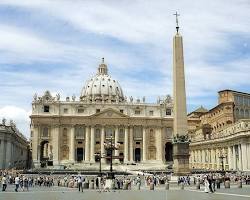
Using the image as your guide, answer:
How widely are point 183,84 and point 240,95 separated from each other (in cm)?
4874

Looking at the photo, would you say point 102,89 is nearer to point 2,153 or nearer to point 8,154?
point 8,154

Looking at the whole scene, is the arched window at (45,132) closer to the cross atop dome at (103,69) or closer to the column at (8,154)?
the column at (8,154)

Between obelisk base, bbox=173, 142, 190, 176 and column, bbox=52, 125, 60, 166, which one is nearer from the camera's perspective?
obelisk base, bbox=173, 142, 190, 176

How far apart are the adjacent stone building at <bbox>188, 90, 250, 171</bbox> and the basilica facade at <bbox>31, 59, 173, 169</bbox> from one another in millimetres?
9629

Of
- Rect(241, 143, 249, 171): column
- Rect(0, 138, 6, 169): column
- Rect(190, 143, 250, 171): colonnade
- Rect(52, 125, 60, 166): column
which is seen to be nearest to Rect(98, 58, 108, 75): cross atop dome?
Rect(52, 125, 60, 166): column

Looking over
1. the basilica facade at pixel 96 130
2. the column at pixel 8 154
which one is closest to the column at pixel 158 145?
the basilica facade at pixel 96 130

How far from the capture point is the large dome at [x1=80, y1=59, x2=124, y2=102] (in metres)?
113

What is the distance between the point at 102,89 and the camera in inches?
4500

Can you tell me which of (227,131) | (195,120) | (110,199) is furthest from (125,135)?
(110,199)

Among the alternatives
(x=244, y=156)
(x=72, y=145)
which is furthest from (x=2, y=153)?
(x=244, y=156)

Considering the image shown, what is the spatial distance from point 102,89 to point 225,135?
5603cm

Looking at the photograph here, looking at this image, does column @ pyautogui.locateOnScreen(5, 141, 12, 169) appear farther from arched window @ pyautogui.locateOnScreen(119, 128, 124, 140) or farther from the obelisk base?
the obelisk base

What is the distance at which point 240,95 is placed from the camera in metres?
76.3

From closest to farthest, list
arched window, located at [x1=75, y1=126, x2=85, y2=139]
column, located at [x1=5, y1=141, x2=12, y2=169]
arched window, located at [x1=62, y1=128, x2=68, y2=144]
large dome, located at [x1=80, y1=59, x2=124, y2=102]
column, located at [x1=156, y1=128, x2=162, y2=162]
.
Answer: column, located at [x1=5, y1=141, x2=12, y2=169] < arched window, located at [x1=62, y1=128, x2=68, y2=144] < arched window, located at [x1=75, y1=126, x2=85, y2=139] < column, located at [x1=156, y1=128, x2=162, y2=162] < large dome, located at [x1=80, y1=59, x2=124, y2=102]
